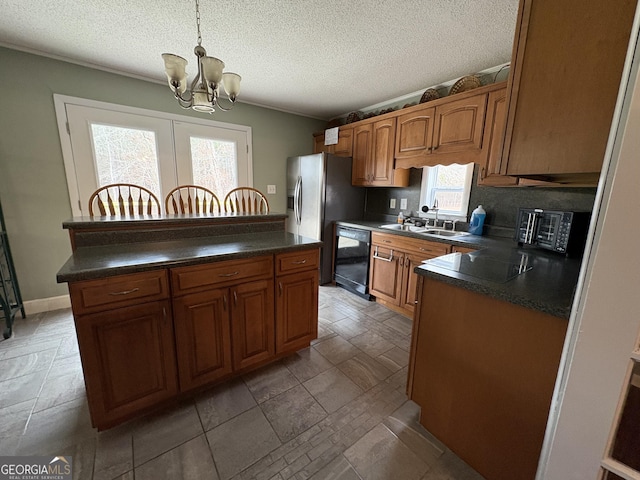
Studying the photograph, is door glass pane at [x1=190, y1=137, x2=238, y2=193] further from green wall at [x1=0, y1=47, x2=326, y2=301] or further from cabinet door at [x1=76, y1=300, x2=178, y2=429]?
cabinet door at [x1=76, y1=300, x2=178, y2=429]

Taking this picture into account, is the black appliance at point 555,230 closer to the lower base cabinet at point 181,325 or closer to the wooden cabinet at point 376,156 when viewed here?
the wooden cabinet at point 376,156

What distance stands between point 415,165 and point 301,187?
1478mm

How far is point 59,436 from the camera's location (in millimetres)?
1292

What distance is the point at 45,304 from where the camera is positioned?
8.47 feet

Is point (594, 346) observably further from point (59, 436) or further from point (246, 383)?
point (59, 436)

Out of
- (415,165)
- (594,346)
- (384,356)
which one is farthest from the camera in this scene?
(415,165)

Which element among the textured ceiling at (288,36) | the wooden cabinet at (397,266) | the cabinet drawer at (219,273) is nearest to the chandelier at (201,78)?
the textured ceiling at (288,36)

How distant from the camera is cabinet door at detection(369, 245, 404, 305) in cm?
266

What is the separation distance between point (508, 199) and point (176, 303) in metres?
2.80

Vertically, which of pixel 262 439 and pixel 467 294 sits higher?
pixel 467 294

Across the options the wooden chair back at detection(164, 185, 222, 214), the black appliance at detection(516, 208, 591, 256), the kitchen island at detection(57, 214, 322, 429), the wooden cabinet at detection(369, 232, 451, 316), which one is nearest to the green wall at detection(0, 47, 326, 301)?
the wooden chair back at detection(164, 185, 222, 214)

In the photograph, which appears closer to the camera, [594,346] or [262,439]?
[594,346]

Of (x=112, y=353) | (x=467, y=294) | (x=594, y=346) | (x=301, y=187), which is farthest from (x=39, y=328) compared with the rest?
(x=594, y=346)

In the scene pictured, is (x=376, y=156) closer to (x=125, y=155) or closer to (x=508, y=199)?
(x=508, y=199)
